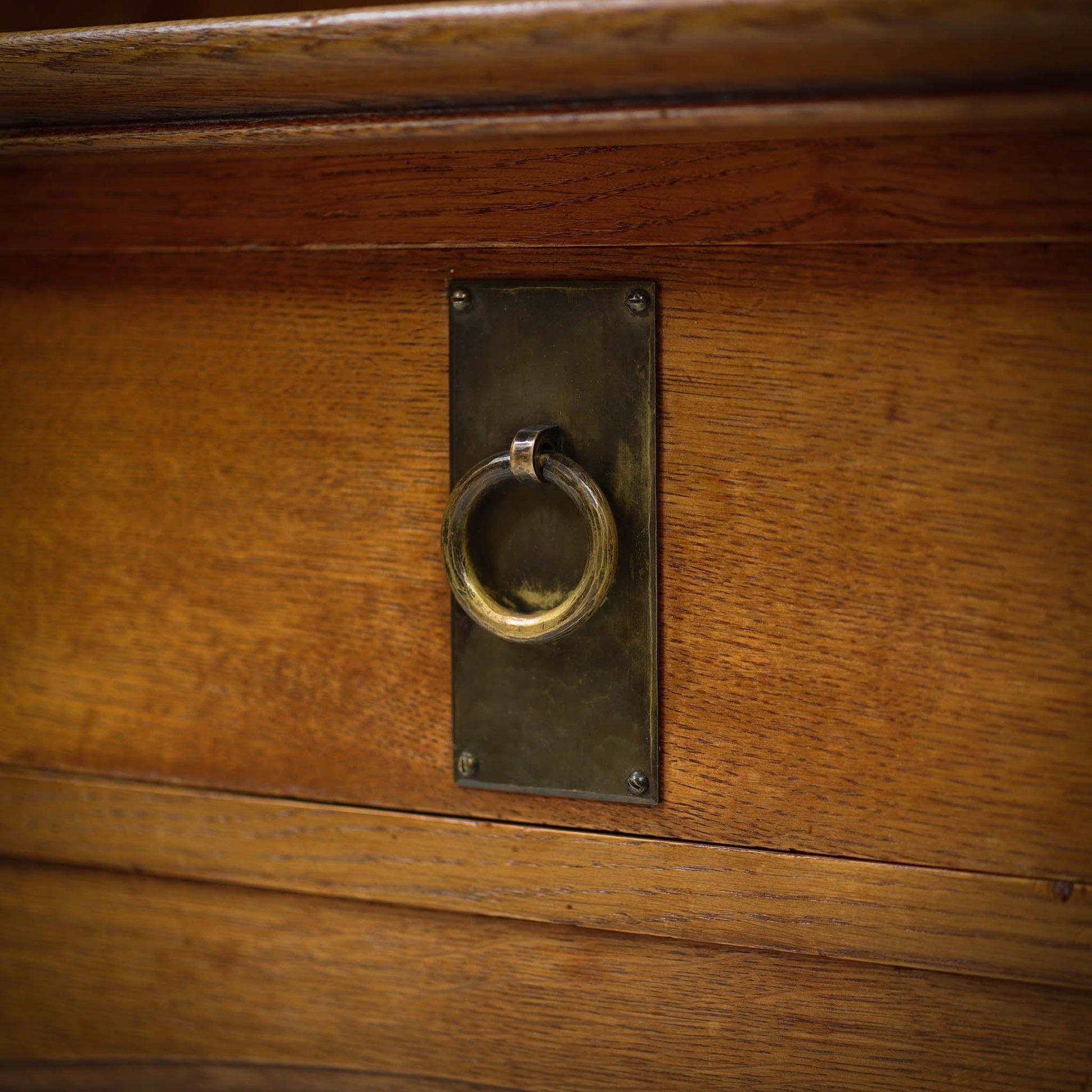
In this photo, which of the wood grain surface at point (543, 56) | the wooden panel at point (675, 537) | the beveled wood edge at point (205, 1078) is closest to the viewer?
the wood grain surface at point (543, 56)

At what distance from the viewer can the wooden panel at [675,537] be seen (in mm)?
444

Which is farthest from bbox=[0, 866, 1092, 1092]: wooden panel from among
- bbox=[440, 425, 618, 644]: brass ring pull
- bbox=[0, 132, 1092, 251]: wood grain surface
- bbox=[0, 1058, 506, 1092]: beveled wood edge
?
bbox=[0, 132, 1092, 251]: wood grain surface

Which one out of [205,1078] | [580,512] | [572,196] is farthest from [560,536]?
[205,1078]

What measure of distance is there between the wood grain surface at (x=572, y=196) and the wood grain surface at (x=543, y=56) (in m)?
0.05

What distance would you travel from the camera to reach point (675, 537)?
19.3 inches

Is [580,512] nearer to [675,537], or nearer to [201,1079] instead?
[675,537]

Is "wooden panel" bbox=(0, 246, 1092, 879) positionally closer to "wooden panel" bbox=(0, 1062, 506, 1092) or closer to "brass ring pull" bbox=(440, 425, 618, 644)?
"brass ring pull" bbox=(440, 425, 618, 644)

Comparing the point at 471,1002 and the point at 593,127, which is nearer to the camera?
the point at 593,127

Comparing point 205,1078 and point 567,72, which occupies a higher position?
point 567,72

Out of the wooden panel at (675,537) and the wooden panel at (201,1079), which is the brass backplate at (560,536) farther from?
the wooden panel at (201,1079)

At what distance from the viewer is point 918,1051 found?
1.60 feet

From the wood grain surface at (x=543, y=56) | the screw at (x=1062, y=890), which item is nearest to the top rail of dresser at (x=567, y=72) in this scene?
the wood grain surface at (x=543, y=56)

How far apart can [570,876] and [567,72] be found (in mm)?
340

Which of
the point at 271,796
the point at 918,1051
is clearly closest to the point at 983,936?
the point at 918,1051
